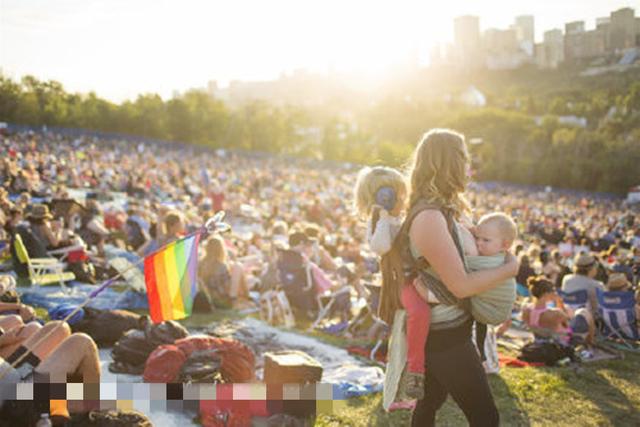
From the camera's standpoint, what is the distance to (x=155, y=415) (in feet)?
12.3

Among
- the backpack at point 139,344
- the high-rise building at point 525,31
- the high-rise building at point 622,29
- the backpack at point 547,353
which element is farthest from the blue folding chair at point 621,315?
the high-rise building at point 525,31

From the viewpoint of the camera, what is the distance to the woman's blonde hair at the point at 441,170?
2.34 m

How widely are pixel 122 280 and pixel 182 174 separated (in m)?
23.9

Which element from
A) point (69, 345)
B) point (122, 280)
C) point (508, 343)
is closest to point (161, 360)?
point (69, 345)

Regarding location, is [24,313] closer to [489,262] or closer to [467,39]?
[489,262]

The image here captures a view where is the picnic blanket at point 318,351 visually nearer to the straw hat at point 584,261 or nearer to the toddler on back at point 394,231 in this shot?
the toddler on back at point 394,231

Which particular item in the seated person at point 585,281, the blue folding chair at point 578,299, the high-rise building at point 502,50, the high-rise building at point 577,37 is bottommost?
the blue folding chair at point 578,299

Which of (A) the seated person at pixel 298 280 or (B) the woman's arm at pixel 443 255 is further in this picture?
(A) the seated person at pixel 298 280

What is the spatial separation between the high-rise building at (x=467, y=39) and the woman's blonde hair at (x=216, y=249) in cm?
15482

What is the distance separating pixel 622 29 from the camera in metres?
27.9

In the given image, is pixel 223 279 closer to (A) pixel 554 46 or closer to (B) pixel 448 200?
(B) pixel 448 200

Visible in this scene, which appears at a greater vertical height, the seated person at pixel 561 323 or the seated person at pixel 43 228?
the seated person at pixel 43 228

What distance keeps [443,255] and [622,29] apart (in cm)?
3074

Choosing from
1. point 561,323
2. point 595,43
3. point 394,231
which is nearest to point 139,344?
point 394,231
